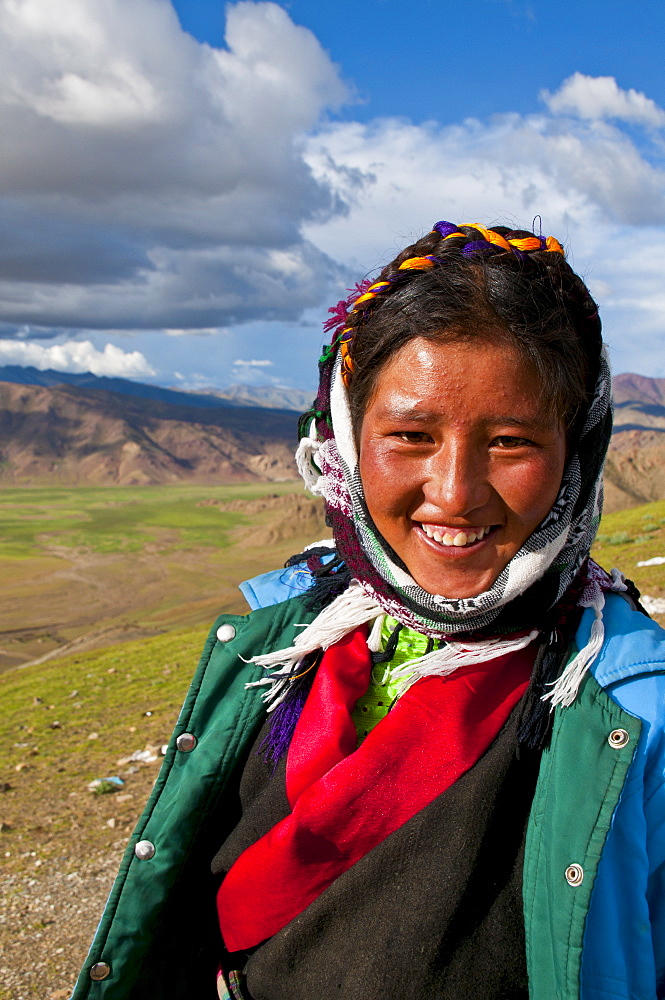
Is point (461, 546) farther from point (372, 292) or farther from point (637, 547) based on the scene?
point (637, 547)

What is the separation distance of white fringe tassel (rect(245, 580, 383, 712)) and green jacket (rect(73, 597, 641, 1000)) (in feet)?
0.16

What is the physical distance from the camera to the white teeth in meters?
1.63

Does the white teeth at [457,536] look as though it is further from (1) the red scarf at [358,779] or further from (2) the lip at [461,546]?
(1) the red scarf at [358,779]

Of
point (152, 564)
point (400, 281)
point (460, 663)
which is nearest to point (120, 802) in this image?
point (460, 663)

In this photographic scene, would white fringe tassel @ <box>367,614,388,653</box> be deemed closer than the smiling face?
No

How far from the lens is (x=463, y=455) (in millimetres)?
1570

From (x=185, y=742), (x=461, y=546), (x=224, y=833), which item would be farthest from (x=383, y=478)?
(x=224, y=833)

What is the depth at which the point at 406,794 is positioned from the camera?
5.56ft

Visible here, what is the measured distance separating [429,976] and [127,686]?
842 cm

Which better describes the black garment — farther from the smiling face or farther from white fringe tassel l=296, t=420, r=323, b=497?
white fringe tassel l=296, t=420, r=323, b=497

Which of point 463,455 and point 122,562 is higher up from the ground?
point 463,455

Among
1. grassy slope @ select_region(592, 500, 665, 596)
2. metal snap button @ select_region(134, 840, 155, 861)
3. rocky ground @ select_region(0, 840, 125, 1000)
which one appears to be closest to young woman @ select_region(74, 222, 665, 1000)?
metal snap button @ select_region(134, 840, 155, 861)

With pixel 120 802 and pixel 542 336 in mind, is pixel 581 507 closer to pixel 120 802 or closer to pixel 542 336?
pixel 542 336

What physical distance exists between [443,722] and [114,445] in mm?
162239
